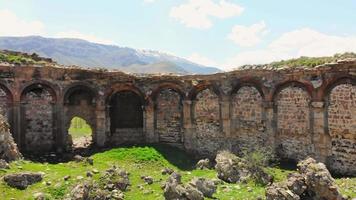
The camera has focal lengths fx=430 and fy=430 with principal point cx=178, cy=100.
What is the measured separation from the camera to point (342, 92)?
60.3ft

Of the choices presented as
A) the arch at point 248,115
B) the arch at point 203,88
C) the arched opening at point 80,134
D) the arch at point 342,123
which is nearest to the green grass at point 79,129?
the arched opening at point 80,134

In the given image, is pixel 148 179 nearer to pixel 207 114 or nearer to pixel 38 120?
pixel 207 114

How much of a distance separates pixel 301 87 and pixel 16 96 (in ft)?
46.5

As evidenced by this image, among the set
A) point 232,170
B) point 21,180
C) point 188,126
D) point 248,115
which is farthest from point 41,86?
point 232,170

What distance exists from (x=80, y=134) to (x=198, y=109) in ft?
42.8

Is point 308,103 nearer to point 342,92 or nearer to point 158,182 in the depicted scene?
point 342,92

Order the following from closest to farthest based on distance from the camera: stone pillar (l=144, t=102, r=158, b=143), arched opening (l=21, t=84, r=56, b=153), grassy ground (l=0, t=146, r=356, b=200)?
grassy ground (l=0, t=146, r=356, b=200)
arched opening (l=21, t=84, r=56, b=153)
stone pillar (l=144, t=102, r=158, b=143)

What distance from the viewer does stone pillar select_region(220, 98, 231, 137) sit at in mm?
22844

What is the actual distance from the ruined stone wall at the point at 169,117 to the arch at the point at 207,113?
1.02m

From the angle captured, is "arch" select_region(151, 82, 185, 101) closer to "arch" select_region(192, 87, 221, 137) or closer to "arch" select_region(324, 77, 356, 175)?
"arch" select_region(192, 87, 221, 137)

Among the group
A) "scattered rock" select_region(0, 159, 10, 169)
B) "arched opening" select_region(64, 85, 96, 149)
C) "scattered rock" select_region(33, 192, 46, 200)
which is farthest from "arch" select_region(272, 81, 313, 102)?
"scattered rock" select_region(0, 159, 10, 169)

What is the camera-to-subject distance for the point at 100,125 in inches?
947

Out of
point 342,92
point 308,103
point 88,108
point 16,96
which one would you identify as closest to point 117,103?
point 88,108

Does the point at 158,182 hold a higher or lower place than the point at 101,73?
lower
